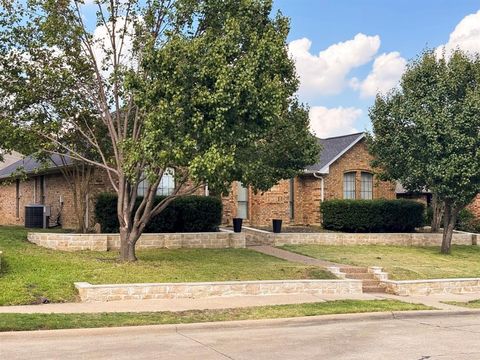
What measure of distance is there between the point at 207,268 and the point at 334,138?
17.0m

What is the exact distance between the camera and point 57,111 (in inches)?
703

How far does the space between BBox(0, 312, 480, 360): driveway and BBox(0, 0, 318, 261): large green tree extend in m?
3.97

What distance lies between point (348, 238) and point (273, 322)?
13062 mm

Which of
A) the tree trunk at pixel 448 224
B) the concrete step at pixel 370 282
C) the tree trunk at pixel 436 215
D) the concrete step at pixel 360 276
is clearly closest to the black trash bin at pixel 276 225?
the concrete step at pixel 360 276

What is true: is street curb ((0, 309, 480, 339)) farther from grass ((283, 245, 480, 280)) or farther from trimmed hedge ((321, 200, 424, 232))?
trimmed hedge ((321, 200, 424, 232))

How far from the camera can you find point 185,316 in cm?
1081

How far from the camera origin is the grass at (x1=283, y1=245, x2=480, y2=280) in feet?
58.2

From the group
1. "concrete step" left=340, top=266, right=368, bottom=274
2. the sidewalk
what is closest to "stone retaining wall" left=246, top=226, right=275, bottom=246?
"concrete step" left=340, top=266, right=368, bottom=274

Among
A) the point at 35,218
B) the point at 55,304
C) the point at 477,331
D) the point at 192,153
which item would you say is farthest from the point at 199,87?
the point at 35,218

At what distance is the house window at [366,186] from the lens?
95.9ft

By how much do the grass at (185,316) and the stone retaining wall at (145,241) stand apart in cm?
759

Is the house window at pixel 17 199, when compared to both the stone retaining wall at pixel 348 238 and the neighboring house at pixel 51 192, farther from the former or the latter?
the stone retaining wall at pixel 348 238

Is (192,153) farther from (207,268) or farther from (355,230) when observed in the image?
(355,230)

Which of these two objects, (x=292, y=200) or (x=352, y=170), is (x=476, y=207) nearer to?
(x=352, y=170)
